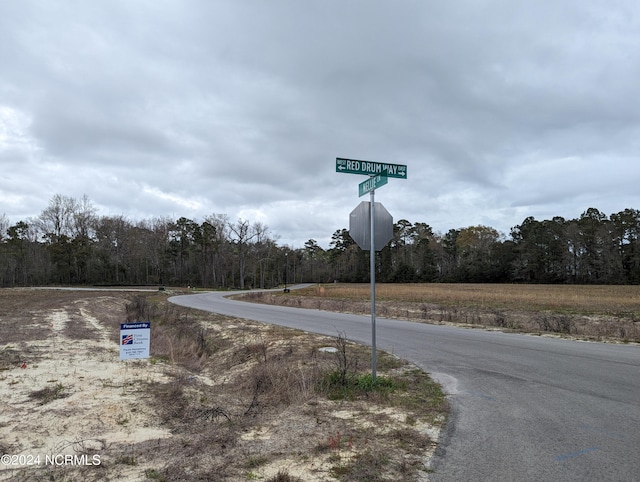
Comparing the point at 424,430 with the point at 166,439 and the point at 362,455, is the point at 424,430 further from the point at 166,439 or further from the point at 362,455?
the point at 166,439

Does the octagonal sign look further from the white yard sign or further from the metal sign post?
the white yard sign

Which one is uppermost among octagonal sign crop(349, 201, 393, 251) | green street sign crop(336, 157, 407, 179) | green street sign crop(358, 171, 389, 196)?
green street sign crop(336, 157, 407, 179)

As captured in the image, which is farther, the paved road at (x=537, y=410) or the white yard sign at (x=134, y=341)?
the white yard sign at (x=134, y=341)

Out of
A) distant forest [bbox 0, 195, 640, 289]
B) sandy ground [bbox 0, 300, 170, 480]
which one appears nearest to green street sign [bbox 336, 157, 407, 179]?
sandy ground [bbox 0, 300, 170, 480]

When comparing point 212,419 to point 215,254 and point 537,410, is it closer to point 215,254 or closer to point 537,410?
point 537,410

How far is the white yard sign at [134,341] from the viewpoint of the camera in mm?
8008

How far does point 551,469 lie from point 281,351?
23.9ft

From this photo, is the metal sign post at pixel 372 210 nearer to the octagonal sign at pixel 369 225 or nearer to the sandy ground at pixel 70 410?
the octagonal sign at pixel 369 225

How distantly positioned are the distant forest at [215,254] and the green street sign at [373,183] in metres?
77.3

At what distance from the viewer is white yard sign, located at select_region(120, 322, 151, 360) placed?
8.01 meters

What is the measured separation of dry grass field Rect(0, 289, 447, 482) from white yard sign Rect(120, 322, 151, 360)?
33cm

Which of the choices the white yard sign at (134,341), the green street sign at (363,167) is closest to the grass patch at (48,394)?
the white yard sign at (134,341)

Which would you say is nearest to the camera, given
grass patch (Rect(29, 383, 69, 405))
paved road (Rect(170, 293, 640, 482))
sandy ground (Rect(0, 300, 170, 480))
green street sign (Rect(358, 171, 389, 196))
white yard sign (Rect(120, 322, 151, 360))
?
paved road (Rect(170, 293, 640, 482))

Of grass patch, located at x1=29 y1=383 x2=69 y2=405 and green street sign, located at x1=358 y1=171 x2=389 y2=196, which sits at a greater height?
green street sign, located at x1=358 y1=171 x2=389 y2=196
